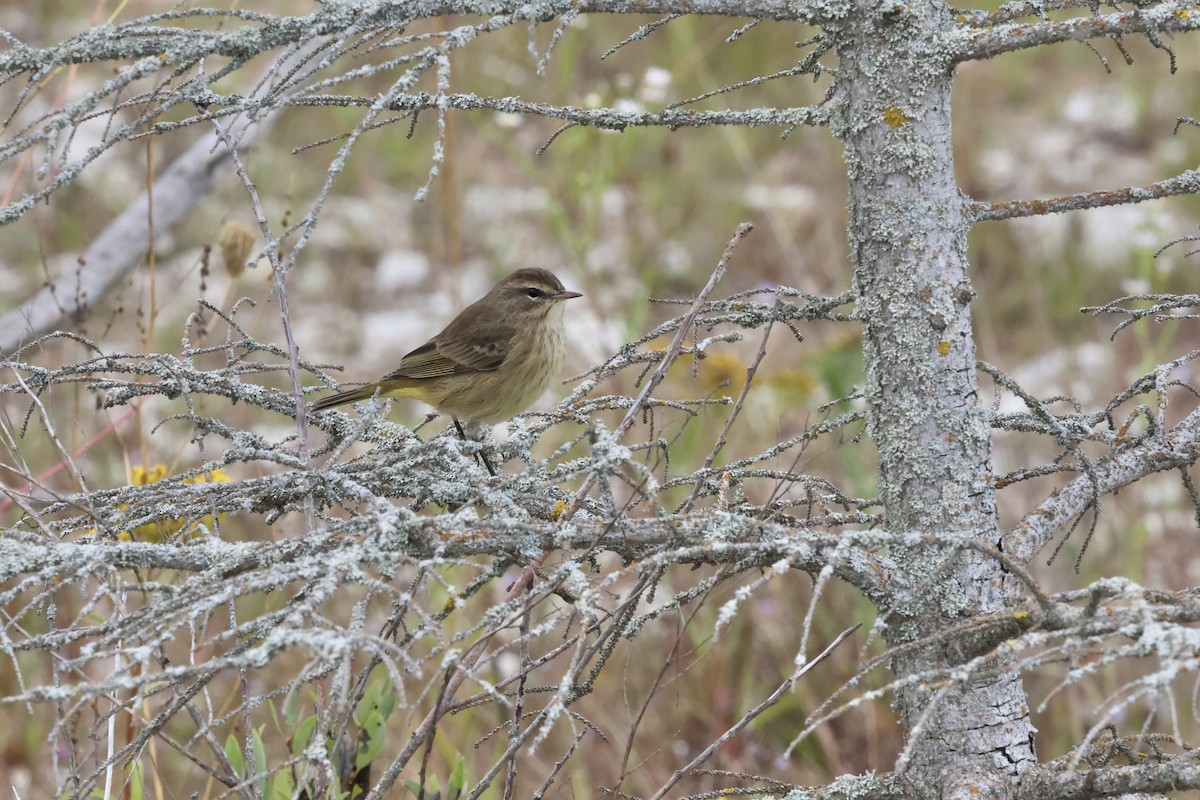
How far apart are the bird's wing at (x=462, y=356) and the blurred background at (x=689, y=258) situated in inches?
22.8

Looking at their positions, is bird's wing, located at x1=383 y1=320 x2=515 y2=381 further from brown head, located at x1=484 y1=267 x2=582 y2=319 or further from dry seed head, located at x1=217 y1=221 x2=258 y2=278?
dry seed head, located at x1=217 y1=221 x2=258 y2=278

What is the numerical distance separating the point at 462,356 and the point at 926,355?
291 cm

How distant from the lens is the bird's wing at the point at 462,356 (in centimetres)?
496

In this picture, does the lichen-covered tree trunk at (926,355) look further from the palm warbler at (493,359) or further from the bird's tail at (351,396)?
the palm warbler at (493,359)

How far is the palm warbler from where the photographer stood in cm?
493

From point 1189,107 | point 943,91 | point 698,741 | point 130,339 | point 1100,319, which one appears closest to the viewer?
point 943,91

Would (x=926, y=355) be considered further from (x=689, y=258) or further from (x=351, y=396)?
(x=689, y=258)

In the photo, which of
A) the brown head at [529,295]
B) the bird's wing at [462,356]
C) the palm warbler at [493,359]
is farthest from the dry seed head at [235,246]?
the brown head at [529,295]

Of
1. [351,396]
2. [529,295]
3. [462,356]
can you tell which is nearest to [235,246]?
[351,396]

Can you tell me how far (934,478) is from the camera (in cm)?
237

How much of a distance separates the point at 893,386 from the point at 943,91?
1.83ft

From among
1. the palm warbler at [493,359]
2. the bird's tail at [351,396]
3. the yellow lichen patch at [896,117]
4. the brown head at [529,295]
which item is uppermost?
the yellow lichen patch at [896,117]

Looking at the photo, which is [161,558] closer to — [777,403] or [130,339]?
[777,403]

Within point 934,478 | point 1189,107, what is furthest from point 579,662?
point 1189,107
